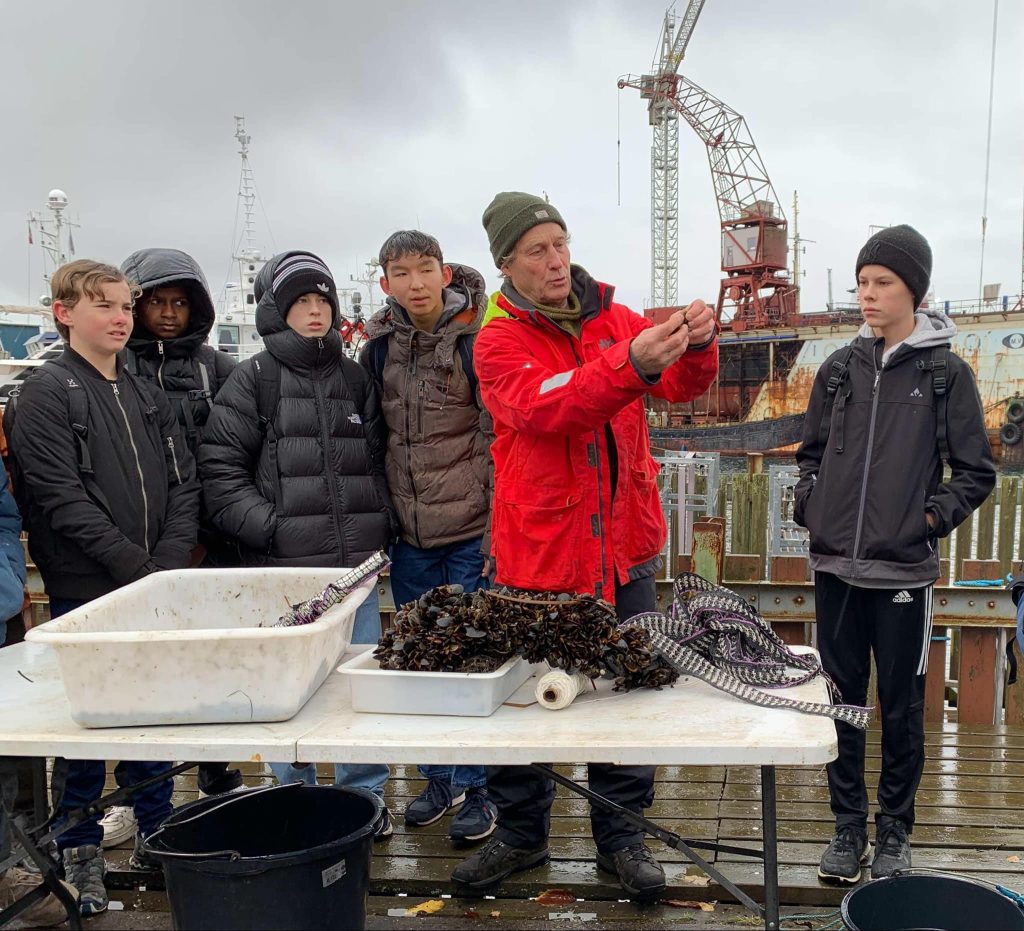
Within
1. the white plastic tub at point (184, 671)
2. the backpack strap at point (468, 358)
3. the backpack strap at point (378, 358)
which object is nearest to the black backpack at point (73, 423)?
the white plastic tub at point (184, 671)

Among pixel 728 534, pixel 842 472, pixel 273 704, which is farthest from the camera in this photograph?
pixel 728 534

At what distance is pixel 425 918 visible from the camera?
8.64 feet

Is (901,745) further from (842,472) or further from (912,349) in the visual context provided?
(912,349)

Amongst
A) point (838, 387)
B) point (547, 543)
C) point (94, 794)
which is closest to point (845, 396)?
point (838, 387)

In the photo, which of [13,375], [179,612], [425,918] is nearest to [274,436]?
[179,612]

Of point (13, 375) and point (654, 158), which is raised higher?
point (654, 158)

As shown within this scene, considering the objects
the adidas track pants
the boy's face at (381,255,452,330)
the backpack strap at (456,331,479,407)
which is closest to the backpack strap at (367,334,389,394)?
the boy's face at (381,255,452,330)

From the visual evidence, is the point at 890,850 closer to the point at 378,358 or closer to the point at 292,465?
the point at 292,465

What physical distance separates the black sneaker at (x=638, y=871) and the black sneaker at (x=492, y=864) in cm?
27

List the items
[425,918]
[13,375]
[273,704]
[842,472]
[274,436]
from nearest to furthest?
1. [273,704]
2. [425,918]
3. [842,472]
4. [274,436]
5. [13,375]

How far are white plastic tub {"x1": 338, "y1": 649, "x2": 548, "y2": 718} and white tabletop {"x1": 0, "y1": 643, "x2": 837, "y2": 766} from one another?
0.07ft

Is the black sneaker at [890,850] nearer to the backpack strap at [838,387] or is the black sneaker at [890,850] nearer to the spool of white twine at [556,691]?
the backpack strap at [838,387]

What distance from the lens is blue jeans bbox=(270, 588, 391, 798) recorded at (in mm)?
2885

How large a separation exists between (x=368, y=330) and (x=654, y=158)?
151 feet
